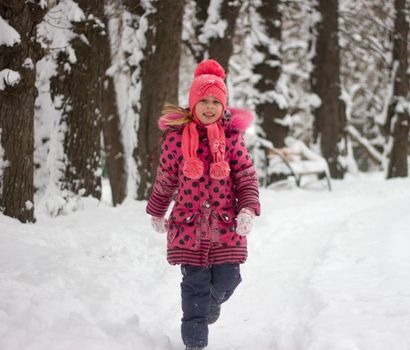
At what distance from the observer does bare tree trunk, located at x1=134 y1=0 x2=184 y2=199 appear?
26.2ft

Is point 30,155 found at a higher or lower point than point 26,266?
higher

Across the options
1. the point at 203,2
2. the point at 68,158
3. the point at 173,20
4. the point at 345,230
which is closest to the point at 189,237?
the point at 345,230

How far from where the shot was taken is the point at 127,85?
10.5 metres

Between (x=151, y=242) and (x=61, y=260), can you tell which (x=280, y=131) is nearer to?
(x=151, y=242)

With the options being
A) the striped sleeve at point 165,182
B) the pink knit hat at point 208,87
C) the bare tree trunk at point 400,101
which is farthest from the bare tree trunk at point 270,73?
the striped sleeve at point 165,182

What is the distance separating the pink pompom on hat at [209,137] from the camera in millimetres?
2977

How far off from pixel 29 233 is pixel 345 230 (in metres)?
3.73

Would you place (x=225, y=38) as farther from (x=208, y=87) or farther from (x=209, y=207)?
(x=209, y=207)

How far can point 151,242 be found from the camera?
5371 mm

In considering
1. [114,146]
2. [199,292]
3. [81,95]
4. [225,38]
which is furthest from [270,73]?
[199,292]

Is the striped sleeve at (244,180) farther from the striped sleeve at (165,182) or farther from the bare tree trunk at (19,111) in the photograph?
the bare tree trunk at (19,111)

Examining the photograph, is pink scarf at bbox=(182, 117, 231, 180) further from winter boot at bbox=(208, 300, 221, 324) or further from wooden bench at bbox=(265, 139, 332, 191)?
wooden bench at bbox=(265, 139, 332, 191)

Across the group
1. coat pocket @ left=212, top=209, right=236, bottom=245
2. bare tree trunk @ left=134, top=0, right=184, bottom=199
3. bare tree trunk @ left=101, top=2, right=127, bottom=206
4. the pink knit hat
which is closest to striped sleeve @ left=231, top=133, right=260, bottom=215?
coat pocket @ left=212, top=209, right=236, bottom=245

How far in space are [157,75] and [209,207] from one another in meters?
5.47
